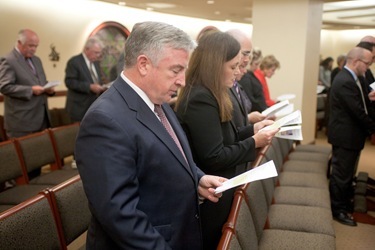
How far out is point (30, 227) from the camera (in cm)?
145

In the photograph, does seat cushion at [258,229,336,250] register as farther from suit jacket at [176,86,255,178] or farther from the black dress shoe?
the black dress shoe

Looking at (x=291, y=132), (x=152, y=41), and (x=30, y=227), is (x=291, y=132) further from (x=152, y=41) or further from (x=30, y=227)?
(x=30, y=227)

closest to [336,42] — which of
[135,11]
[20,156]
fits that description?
[135,11]

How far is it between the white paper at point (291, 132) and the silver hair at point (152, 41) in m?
0.83

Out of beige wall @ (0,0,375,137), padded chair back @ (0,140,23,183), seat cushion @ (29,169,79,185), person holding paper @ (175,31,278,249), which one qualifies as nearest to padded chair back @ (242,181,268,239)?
person holding paper @ (175,31,278,249)

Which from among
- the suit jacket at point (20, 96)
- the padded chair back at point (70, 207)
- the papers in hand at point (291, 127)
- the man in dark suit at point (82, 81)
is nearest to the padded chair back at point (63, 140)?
the suit jacket at point (20, 96)

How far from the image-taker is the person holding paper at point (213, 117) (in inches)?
62.2

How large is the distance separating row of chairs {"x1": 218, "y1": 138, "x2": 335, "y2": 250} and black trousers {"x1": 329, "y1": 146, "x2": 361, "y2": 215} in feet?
0.46

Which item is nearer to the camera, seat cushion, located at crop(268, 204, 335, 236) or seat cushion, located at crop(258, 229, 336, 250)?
seat cushion, located at crop(258, 229, 336, 250)

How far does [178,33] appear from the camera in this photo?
108cm

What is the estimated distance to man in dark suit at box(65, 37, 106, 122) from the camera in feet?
12.8

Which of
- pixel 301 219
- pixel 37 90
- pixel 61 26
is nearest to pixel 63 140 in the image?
pixel 37 90

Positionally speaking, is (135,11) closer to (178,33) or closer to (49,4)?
(49,4)

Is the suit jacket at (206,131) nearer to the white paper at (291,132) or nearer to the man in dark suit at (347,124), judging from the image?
the white paper at (291,132)
